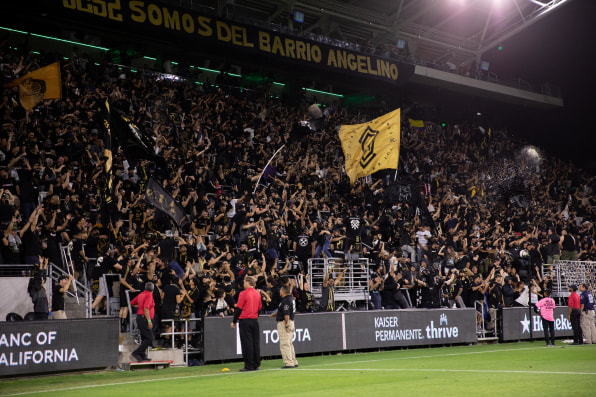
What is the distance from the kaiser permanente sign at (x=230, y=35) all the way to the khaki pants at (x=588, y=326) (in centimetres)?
1799

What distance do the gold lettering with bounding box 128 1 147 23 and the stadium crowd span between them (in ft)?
7.29

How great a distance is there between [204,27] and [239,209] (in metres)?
11.3

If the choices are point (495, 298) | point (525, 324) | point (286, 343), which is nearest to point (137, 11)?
point (286, 343)

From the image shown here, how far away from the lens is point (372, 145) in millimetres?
24266

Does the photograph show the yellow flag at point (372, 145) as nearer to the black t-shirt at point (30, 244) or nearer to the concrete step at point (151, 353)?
the concrete step at point (151, 353)

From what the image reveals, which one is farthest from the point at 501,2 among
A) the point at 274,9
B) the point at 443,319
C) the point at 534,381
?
the point at 534,381

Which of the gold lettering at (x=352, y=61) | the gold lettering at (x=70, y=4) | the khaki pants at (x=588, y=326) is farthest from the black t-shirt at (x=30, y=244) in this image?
the gold lettering at (x=352, y=61)

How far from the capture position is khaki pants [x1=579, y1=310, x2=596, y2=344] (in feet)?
71.2

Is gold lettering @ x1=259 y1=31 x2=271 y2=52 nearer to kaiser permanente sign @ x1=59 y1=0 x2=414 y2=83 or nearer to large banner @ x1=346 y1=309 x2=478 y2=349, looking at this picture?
kaiser permanente sign @ x1=59 y1=0 x2=414 y2=83

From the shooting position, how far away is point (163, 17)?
28203mm

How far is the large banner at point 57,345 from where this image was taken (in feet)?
45.3

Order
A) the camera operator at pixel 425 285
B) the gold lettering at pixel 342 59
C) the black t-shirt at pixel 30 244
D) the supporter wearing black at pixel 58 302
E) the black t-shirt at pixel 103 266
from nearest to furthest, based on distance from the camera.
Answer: the supporter wearing black at pixel 58 302 < the black t-shirt at pixel 30 244 < the black t-shirt at pixel 103 266 < the camera operator at pixel 425 285 < the gold lettering at pixel 342 59

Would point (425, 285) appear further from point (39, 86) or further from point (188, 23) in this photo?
point (188, 23)

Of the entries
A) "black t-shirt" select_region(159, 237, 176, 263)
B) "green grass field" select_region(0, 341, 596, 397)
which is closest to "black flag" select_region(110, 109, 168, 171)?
"black t-shirt" select_region(159, 237, 176, 263)
